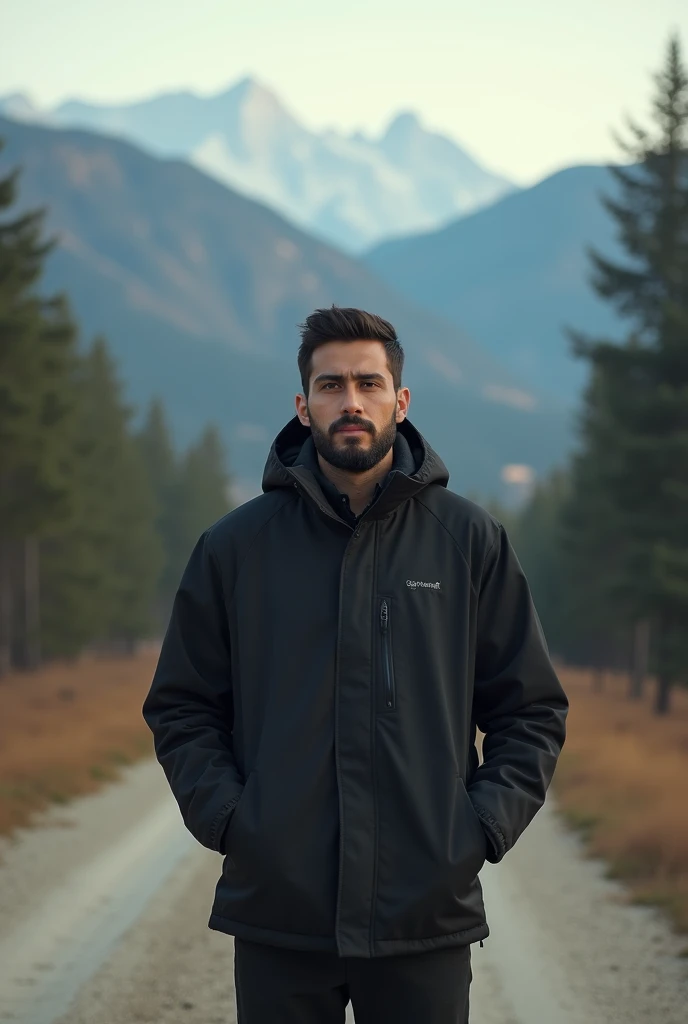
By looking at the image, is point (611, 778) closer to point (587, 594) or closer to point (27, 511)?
point (27, 511)

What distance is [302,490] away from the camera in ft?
12.4

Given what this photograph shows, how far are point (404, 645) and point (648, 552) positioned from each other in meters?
22.8

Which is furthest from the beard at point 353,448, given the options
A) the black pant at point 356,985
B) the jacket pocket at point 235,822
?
the black pant at point 356,985

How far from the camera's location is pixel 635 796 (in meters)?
14.8

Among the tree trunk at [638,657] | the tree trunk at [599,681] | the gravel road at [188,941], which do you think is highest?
the gravel road at [188,941]

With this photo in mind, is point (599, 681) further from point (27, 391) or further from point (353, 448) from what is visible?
point (353, 448)

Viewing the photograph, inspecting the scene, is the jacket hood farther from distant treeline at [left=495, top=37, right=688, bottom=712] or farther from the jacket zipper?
distant treeline at [left=495, top=37, right=688, bottom=712]

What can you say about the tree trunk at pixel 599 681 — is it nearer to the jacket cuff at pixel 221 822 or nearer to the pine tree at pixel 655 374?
the pine tree at pixel 655 374

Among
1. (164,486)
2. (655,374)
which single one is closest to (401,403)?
(655,374)

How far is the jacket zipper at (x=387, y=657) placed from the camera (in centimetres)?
359

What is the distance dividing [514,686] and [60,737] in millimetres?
17934

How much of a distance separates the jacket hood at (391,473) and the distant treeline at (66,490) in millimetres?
23024

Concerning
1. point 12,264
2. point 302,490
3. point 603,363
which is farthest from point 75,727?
point 302,490

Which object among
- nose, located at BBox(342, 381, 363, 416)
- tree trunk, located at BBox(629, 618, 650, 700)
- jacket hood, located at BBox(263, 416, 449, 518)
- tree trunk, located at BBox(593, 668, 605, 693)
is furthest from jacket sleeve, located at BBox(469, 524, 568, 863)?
tree trunk, located at BBox(593, 668, 605, 693)
